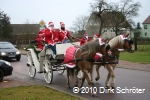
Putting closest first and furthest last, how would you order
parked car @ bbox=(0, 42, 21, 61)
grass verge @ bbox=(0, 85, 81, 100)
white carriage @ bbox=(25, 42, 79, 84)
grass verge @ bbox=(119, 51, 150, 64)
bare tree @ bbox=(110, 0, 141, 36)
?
grass verge @ bbox=(0, 85, 81, 100)
white carriage @ bbox=(25, 42, 79, 84)
grass verge @ bbox=(119, 51, 150, 64)
parked car @ bbox=(0, 42, 21, 61)
bare tree @ bbox=(110, 0, 141, 36)

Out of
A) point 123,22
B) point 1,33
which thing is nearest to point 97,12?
point 123,22

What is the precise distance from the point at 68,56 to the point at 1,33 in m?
48.4

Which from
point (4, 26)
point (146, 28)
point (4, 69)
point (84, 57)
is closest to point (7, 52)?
point (4, 69)

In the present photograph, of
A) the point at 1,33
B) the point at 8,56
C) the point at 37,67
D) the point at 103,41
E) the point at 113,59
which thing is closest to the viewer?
the point at 103,41

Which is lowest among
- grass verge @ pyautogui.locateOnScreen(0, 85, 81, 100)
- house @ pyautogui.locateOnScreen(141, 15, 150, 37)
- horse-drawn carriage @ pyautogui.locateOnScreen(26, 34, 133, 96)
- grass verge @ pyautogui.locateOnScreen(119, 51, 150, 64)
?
grass verge @ pyautogui.locateOnScreen(119, 51, 150, 64)

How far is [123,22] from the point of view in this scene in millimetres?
48812

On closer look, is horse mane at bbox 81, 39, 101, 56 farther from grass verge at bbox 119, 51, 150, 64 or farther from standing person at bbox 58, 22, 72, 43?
grass verge at bbox 119, 51, 150, 64

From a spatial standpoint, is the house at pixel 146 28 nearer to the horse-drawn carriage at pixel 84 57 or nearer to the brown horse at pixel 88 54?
the horse-drawn carriage at pixel 84 57

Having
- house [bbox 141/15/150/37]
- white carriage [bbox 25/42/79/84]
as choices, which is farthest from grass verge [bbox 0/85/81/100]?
house [bbox 141/15/150/37]

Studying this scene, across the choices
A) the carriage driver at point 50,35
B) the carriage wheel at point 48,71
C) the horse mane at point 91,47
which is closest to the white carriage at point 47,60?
the carriage wheel at point 48,71

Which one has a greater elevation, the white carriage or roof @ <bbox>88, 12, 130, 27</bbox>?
roof @ <bbox>88, 12, 130, 27</bbox>

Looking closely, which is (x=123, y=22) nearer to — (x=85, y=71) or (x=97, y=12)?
(x=97, y=12)

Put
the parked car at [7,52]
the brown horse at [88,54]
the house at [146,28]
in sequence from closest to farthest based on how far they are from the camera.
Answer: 1. the brown horse at [88,54]
2. the parked car at [7,52]
3. the house at [146,28]

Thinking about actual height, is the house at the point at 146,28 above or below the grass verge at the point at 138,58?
above
